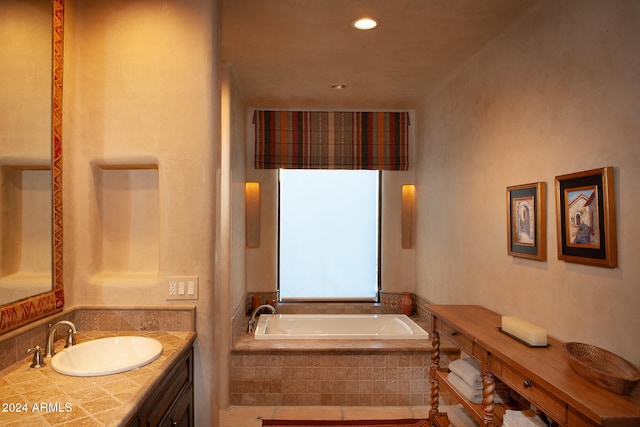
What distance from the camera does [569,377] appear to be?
156 centimetres

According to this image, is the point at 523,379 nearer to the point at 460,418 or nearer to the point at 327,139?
the point at 460,418

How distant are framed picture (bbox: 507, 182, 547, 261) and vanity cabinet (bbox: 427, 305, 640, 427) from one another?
45 centimetres

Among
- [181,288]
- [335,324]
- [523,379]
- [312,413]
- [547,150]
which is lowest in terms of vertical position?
[312,413]

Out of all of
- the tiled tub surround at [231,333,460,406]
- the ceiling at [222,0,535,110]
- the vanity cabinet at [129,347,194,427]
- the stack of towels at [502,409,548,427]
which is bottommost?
the tiled tub surround at [231,333,460,406]

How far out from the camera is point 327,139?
4492 mm

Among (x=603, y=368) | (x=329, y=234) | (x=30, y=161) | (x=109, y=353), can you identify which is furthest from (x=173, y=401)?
(x=329, y=234)

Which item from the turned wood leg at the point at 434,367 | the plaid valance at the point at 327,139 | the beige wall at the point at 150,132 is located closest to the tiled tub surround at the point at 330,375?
the turned wood leg at the point at 434,367

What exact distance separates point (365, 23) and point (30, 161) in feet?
6.45

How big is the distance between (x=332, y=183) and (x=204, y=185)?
283cm

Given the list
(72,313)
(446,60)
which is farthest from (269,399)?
(446,60)

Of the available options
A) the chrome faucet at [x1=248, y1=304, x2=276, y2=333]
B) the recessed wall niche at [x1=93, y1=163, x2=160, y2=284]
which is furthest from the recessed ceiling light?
the chrome faucet at [x1=248, y1=304, x2=276, y2=333]

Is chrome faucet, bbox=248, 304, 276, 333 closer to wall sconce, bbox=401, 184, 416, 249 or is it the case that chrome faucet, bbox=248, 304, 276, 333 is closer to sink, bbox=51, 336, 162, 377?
wall sconce, bbox=401, 184, 416, 249

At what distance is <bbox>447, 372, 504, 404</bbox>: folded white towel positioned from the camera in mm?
2301

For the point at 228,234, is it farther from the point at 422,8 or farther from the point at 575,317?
the point at 575,317
